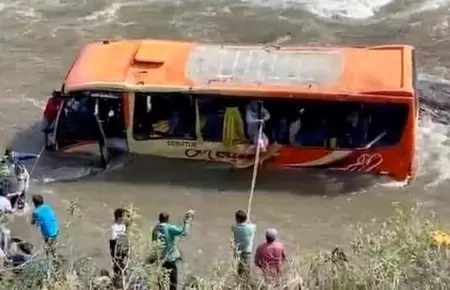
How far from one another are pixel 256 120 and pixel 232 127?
384mm

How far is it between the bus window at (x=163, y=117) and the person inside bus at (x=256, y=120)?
0.80m

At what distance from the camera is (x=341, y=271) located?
36.0 feet

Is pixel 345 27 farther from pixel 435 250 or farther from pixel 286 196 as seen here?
pixel 435 250

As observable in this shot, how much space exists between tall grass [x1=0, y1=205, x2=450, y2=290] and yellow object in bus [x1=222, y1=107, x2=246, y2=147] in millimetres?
4973

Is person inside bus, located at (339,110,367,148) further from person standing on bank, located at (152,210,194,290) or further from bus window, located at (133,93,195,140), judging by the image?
person standing on bank, located at (152,210,194,290)

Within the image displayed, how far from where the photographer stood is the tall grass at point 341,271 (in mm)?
10586

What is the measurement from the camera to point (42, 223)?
14.2 m

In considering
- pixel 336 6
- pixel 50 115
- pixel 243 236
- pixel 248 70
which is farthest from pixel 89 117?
pixel 336 6

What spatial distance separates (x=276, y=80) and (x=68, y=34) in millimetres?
7561

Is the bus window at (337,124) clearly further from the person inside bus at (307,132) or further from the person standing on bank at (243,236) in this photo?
the person standing on bank at (243,236)

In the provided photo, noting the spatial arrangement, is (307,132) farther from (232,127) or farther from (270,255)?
(270,255)

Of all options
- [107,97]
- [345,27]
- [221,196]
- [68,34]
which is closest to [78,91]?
[107,97]

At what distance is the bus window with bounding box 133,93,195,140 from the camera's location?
16859mm

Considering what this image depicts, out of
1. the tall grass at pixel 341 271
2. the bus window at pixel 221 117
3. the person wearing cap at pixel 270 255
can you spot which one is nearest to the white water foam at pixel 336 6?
the bus window at pixel 221 117
